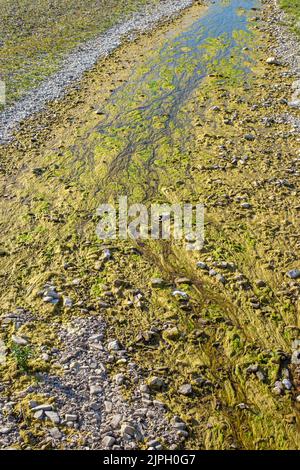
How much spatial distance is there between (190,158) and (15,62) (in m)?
15.4

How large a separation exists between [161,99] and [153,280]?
44.3 ft

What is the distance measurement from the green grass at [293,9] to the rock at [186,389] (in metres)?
30.7

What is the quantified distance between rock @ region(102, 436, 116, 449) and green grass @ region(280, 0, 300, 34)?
3244cm

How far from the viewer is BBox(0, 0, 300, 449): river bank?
9031 mm

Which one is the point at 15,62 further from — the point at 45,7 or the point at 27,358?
the point at 27,358

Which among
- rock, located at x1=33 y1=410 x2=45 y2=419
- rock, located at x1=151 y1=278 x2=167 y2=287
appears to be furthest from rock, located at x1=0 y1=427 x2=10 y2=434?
rock, located at x1=151 y1=278 x2=167 y2=287

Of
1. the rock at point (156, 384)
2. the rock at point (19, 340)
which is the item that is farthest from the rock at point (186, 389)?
the rock at point (19, 340)

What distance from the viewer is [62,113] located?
21453 mm

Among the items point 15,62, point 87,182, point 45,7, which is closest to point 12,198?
point 87,182

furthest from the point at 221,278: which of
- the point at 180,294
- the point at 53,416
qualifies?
the point at 53,416

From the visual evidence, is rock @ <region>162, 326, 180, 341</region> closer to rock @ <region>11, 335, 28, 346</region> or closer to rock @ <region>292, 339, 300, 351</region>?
rock @ <region>292, 339, 300, 351</region>

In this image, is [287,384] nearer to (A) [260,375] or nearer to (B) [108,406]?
(A) [260,375]

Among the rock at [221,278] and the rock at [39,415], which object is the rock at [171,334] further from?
the rock at [39,415]
